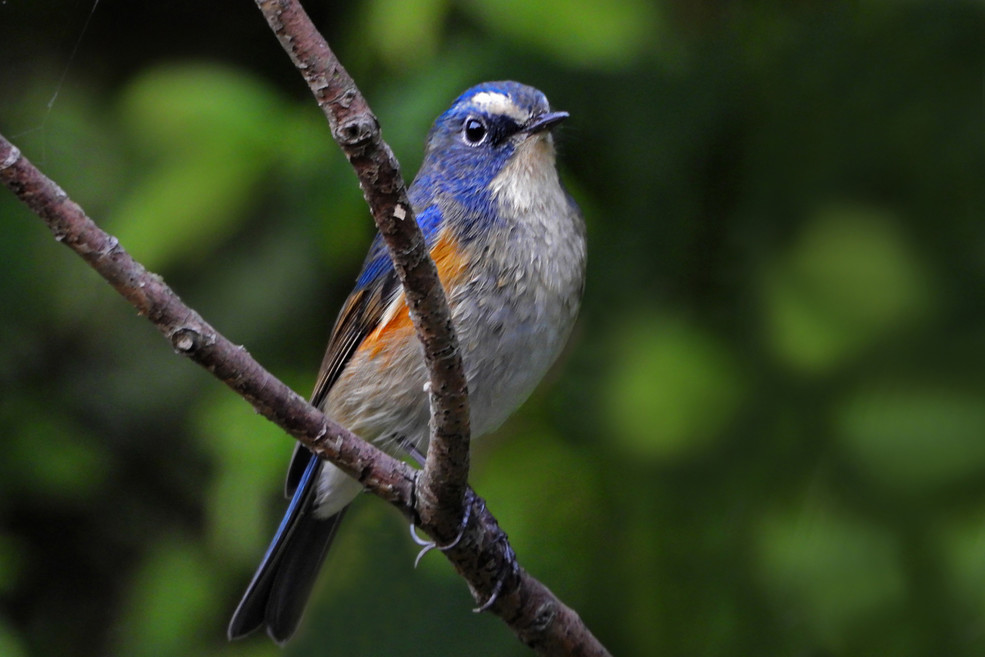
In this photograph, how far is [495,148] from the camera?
9.51ft

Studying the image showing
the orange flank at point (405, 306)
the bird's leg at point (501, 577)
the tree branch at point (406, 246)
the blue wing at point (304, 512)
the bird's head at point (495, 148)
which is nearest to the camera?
the tree branch at point (406, 246)

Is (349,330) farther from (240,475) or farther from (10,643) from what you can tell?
(10,643)

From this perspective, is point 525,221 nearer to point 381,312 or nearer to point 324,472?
point 381,312

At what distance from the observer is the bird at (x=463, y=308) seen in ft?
8.57

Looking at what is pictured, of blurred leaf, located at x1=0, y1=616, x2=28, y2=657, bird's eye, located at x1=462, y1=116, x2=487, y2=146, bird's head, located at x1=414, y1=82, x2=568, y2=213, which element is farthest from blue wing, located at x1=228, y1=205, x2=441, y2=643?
blurred leaf, located at x1=0, y1=616, x2=28, y2=657

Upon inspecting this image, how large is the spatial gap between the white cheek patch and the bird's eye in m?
0.04

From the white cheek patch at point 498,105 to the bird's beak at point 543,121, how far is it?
0.08 ft

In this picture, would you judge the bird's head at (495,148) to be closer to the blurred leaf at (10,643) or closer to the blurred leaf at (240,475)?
the blurred leaf at (240,475)

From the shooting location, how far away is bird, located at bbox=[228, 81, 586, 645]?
8.57 feet

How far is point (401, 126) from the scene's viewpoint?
2.81 metres

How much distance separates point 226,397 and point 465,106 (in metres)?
1.02

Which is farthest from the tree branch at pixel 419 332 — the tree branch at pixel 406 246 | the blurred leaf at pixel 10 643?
the blurred leaf at pixel 10 643

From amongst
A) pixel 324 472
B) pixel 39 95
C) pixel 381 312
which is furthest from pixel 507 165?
pixel 39 95

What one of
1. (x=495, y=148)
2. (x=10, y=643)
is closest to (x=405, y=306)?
(x=495, y=148)
